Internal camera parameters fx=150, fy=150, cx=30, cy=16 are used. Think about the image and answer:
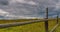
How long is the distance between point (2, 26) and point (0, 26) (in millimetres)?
48

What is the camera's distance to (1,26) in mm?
2127

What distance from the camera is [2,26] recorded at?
7.05 ft

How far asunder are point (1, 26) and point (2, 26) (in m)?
0.02

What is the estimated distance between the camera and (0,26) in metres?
2.11

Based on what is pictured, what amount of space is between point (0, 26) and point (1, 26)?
0.02 meters
